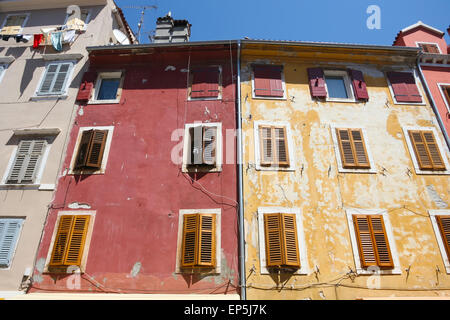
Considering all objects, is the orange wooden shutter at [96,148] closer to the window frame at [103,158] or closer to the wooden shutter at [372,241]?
the window frame at [103,158]

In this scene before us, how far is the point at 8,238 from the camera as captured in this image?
32.6 ft

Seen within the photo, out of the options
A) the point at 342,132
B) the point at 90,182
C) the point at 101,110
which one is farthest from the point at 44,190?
the point at 342,132

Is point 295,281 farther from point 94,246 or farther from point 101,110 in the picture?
point 101,110

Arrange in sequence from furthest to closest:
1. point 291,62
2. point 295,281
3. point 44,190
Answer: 1. point 291,62
2. point 44,190
3. point 295,281

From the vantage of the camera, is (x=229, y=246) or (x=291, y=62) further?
(x=291, y=62)

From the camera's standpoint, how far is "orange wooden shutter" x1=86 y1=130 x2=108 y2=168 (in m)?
11.1

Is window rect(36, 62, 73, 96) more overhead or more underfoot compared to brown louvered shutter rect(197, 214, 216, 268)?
more overhead

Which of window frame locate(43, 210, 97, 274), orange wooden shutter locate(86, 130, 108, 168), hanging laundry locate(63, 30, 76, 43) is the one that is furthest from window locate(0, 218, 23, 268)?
hanging laundry locate(63, 30, 76, 43)

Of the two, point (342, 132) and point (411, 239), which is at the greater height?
point (342, 132)

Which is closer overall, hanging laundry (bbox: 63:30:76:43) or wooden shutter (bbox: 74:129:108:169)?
wooden shutter (bbox: 74:129:108:169)

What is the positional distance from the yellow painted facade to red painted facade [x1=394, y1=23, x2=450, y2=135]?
635mm

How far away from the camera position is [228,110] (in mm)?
12180

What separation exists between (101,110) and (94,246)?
5.47 metres

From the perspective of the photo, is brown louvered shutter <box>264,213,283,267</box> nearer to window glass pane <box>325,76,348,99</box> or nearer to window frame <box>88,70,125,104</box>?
window glass pane <box>325,76,348,99</box>
